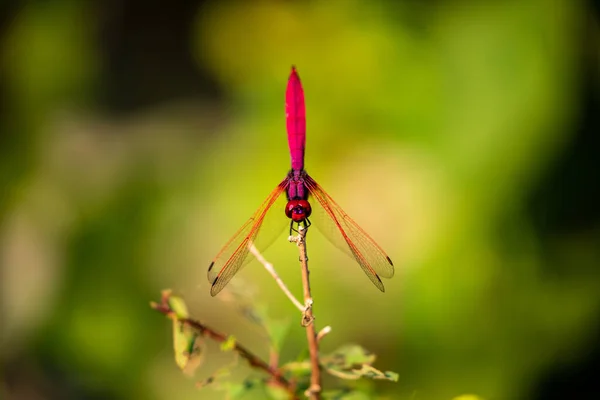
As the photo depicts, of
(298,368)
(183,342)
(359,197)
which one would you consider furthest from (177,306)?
(359,197)

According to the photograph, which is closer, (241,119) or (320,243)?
(320,243)

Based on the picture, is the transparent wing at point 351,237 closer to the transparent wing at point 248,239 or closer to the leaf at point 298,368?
the transparent wing at point 248,239

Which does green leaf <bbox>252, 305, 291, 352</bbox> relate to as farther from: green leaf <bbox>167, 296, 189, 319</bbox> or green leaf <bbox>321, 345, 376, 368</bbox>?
green leaf <bbox>167, 296, 189, 319</bbox>

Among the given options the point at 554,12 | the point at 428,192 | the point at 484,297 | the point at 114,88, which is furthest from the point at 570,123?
the point at 114,88

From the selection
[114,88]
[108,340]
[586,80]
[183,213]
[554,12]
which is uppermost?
[114,88]

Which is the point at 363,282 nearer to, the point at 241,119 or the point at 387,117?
the point at 387,117

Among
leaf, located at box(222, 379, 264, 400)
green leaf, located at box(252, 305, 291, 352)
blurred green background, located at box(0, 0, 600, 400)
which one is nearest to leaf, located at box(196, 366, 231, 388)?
leaf, located at box(222, 379, 264, 400)

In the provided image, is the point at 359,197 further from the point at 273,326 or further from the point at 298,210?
the point at 298,210
